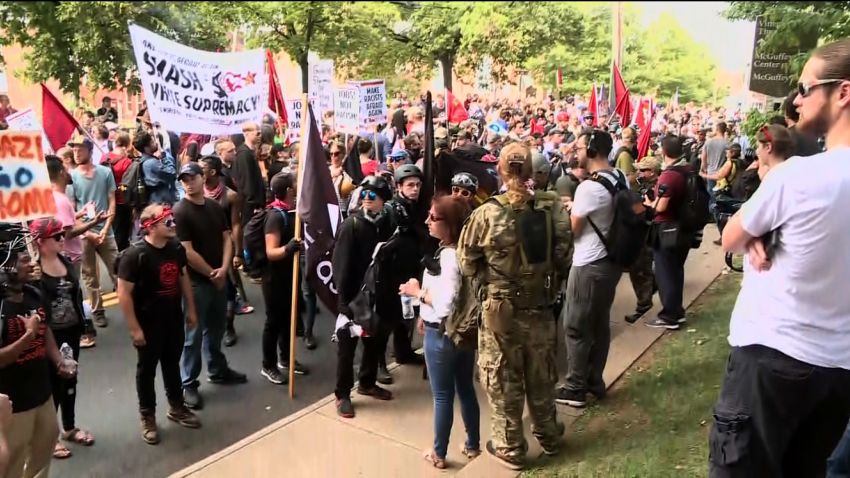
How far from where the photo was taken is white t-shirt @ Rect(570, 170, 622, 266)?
15.8 feet

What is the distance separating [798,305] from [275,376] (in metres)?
4.65

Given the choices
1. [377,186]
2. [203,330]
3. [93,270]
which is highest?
[377,186]

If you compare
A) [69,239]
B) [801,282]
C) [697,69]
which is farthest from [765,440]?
[697,69]

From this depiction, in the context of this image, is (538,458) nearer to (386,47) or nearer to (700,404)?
(700,404)

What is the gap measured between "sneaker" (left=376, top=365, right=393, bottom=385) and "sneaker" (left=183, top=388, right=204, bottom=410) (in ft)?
4.86

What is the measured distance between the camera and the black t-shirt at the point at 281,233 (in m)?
5.80

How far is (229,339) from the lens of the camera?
22.5 feet

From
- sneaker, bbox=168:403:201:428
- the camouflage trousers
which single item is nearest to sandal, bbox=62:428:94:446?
sneaker, bbox=168:403:201:428

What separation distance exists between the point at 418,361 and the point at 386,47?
12998mm

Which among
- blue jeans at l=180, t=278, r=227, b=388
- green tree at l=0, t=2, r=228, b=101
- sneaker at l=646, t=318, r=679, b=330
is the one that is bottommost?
sneaker at l=646, t=318, r=679, b=330

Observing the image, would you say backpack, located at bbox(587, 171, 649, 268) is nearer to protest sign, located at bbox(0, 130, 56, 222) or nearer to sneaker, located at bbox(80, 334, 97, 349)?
protest sign, located at bbox(0, 130, 56, 222)

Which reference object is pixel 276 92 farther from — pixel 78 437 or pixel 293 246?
pixel 78 437

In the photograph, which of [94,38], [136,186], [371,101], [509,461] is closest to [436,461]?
[509,461]

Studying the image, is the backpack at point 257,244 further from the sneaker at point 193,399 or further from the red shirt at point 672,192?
the red shirt at point 672,192
